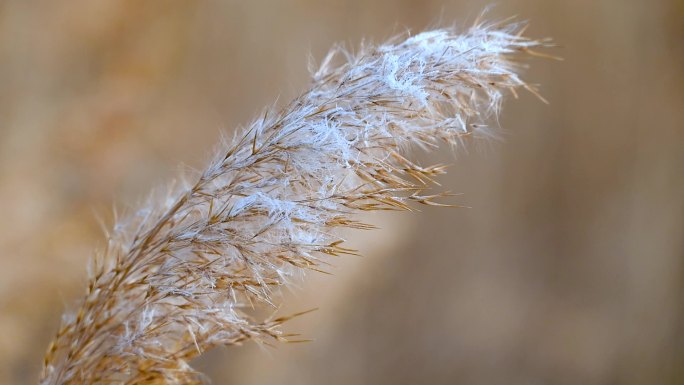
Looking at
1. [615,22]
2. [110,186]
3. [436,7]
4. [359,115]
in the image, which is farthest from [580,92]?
[359,115]

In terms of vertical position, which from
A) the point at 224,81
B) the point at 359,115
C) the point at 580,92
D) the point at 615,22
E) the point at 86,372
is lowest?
the point at 86,372

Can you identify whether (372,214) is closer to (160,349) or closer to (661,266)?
(661,266)

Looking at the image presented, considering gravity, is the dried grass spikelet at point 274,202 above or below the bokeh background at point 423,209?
below

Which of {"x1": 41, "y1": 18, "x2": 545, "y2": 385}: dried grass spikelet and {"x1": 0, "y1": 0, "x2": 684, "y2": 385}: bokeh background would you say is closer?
{"x1": 41, "y1": 18, "x2": 545, "y2": 385}: dried grass spikelet

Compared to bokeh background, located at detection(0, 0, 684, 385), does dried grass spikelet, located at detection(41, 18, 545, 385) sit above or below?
below
